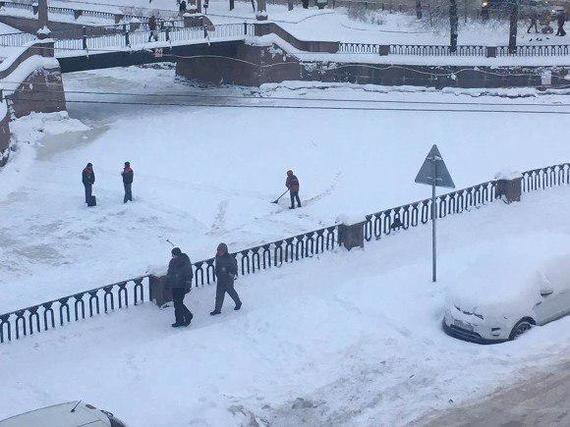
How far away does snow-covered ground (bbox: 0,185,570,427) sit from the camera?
12.1 m

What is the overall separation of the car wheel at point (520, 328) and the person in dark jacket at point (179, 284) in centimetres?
507

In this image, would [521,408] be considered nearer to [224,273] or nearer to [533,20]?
[224,273]

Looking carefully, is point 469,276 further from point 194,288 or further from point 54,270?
point 54,270

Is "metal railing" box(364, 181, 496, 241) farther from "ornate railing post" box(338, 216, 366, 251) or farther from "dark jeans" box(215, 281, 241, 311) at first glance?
"dark jeans" box(215, 281, 241, 311)

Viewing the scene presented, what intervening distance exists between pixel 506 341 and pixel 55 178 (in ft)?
54.1

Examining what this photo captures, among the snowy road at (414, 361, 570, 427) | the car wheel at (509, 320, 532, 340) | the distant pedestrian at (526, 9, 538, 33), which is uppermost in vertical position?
the distant pedestrian at (526, 9, 538, 33)

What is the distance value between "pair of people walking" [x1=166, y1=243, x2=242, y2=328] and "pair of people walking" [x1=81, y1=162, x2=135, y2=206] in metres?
9.05

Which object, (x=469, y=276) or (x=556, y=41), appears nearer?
(x=469, y=276)

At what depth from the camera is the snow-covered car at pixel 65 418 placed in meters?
9.97

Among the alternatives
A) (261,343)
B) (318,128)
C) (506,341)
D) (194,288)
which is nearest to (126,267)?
(194,288)

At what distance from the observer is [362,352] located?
13547 millimetres

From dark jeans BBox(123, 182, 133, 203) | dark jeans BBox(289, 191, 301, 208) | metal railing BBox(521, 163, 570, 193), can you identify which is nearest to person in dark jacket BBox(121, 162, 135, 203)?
dark jeans BBox(123, 182, 133, 203)

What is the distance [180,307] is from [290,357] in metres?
2.30

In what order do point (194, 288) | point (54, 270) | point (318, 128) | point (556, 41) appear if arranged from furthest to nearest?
point (556, 41) < point (318, 128) < point (54, 270) < point (194, 288)
